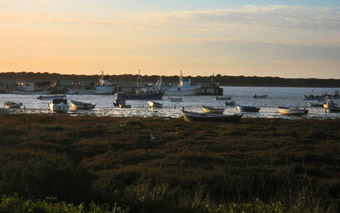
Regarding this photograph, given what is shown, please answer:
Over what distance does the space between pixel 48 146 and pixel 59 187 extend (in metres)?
11.5

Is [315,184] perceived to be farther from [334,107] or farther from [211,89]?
[211,89]

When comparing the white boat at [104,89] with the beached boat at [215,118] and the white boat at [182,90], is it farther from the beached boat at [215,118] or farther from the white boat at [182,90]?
the beached boat at [215,118]

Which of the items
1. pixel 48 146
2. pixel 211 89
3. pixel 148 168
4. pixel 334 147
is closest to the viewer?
pixel 148 168

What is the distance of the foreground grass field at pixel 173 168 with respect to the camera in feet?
31.2

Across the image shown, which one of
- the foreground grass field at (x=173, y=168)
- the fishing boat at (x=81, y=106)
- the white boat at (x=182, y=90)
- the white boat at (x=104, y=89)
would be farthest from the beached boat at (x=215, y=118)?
the white boat at (x=104, y=89)

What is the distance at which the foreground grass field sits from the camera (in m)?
9.52

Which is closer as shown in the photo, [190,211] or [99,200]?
[190,211]

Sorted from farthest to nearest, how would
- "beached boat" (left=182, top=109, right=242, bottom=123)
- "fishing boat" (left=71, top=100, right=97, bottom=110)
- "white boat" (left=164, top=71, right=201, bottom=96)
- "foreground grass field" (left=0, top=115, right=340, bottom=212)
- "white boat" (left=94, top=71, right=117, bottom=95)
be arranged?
1. "white boat" (left=94, top=71, right=117, bottom=95)
2. "white boat" (left=164, top=71, right=201, bottom=96)
3. "fishing boat" (left=71, top=100, right=97, bottom=110)
4. "beached boat" (left=182, top=109, right=242, bottom=123)
5. "foreground grass field" (left=0, top=115, right=340, bottom=212)

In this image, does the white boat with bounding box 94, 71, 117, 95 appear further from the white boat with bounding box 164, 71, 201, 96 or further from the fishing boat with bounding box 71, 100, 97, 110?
the fishing boat with bounding box 71, 100, 97, 110

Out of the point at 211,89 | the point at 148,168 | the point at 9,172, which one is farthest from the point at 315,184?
the point at 211,89

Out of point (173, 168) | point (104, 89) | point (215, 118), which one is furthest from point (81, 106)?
point (104, 89)

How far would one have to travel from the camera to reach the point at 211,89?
17100cm

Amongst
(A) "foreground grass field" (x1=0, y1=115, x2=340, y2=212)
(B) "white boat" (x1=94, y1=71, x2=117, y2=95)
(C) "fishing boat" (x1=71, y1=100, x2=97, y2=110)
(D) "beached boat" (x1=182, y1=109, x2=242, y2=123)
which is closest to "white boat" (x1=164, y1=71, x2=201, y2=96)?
(B) "white boat" (x1=94, y1=71, x2=117, y2=95)

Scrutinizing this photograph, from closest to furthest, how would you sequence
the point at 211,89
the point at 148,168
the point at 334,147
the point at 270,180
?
the point at 270,180
the point at 148,168
the point at 334,147
the point at 211,89
